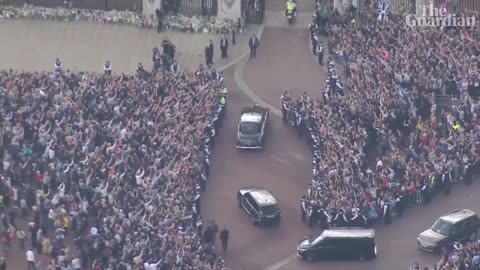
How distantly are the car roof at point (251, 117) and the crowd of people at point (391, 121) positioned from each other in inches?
79.7

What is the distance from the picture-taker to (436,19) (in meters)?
110

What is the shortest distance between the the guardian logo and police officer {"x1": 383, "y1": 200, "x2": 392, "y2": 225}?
17136 mm

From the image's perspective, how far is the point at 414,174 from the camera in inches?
3802

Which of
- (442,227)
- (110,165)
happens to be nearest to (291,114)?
(110,165)

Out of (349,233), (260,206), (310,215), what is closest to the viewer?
(349,233)

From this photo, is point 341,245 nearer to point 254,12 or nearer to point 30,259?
point 30,259

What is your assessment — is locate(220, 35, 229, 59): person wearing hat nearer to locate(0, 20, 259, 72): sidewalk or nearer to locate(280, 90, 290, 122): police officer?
locate(0, 20, 259, 72): sidewalk

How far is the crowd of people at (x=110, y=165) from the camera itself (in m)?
91.1

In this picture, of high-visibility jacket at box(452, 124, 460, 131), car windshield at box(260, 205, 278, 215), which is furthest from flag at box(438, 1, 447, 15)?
car windshield at box(260, 205, 278, 215)

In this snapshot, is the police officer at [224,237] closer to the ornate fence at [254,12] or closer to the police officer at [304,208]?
the police officer at [304,208]

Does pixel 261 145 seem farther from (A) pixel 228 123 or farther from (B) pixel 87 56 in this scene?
(B) pixel 87 56

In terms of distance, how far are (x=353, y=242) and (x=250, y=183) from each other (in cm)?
966

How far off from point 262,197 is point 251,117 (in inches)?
300

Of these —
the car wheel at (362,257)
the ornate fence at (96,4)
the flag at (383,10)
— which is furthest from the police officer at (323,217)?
the ornate fence at (96,4)
